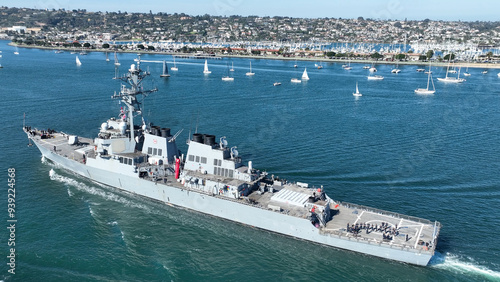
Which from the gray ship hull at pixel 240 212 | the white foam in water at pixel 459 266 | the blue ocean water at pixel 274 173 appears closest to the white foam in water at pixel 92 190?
the blue ocean water at pixel 274 173

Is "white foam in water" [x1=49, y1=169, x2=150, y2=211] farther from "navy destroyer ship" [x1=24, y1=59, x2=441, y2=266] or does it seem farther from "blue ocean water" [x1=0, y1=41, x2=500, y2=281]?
"navy destroyer ship" [x1=24, y1=59, x2=441, y2=266]

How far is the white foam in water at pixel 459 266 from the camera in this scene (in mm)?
27391

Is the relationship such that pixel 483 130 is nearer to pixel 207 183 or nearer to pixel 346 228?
pixel 346 228

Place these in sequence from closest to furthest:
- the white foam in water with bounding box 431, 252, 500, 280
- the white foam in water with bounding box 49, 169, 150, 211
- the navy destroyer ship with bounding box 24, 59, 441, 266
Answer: the white foam in water with bounding box 431, 252, 500, 280 < the navy destroyer ship with bounding box 24, 59, 441, 266 < the white foam in water with bounding box 49, 169, 150, 211

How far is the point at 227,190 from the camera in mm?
34375

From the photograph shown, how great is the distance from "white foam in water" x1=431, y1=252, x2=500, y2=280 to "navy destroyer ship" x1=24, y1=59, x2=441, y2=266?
69.0 inches

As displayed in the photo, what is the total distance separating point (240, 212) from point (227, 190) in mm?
2340

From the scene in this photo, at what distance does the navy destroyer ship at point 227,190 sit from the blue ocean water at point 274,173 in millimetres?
1246

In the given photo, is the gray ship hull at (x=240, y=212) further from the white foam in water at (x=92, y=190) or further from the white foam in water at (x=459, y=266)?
the white foam in water at (x=459, y=266)

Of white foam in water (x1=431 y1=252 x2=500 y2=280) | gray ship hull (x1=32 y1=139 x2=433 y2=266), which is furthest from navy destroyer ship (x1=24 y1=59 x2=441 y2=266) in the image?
white foam in water (x1=431 y1=252 x2=500 y2=280)

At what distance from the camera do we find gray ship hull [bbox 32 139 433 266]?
28.8m

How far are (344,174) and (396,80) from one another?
93.3 m

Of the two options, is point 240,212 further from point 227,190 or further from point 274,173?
point 274,173

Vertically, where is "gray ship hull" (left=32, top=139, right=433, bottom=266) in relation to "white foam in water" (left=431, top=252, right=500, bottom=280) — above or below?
above
